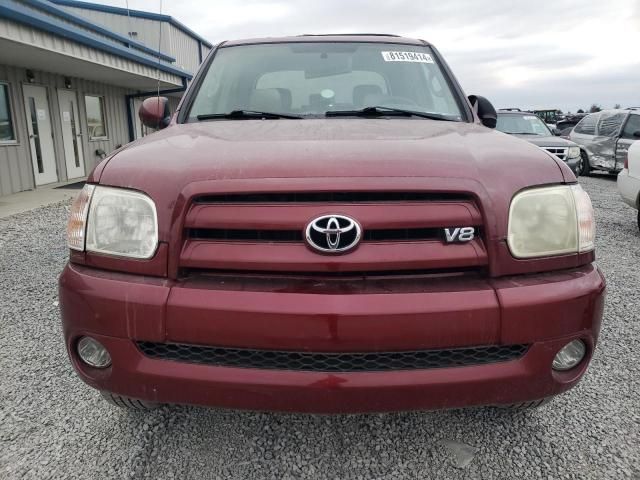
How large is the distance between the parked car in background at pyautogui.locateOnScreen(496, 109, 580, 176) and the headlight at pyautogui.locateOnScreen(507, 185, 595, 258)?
9250mm

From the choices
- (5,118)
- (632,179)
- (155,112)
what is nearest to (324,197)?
(155,112)

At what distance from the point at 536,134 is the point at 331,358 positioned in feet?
36.2

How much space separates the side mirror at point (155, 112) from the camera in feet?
9.40

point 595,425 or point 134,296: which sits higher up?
point 134,296

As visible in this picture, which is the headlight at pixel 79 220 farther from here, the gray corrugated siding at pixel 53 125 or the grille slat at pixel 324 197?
the gray corrugated siding at pixel 53 125

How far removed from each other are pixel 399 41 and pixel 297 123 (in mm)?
1237

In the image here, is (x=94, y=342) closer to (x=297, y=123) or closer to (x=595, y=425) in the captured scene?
(x=297, y=123)

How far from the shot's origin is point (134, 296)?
156 cm

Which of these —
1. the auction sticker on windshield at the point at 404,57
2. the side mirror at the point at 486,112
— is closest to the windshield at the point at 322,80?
the auction sticker on windshield at the point at 404,57

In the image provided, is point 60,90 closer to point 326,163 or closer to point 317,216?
point 326,163

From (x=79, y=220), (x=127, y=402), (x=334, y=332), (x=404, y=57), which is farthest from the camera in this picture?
(x=404, y=57)

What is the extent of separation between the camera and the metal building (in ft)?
27.1

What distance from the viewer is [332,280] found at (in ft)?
5.16

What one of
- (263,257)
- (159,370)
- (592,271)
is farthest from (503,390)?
(159,370)
